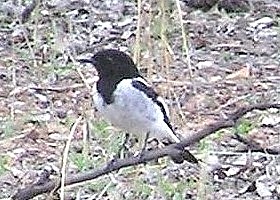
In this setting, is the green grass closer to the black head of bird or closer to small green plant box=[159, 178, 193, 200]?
small green plant box=[159, 178, 193, 200]

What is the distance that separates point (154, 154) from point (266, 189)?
62.6 inches

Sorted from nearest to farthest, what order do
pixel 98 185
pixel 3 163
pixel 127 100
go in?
1. pixel 127 100
2. pixel 98 185
3. pixel 3 163

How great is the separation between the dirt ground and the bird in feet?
0.16

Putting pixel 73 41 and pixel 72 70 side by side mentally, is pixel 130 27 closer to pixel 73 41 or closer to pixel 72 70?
pixel 73 41

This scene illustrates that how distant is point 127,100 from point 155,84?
79 centimetres

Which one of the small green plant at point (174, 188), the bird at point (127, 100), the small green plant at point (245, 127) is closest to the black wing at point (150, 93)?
the bird at point (127, 100)

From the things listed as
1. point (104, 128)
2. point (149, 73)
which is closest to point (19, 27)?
point (104, 128)

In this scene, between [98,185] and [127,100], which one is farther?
[98,185]

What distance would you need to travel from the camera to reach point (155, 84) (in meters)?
3.72

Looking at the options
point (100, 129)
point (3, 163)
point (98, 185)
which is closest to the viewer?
point (98, 185)

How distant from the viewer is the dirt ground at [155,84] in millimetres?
3324

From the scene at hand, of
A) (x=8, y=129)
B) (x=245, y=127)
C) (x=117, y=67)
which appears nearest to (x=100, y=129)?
(x=8, y=129)

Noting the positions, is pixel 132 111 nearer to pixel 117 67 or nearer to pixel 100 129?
pixel 117 67

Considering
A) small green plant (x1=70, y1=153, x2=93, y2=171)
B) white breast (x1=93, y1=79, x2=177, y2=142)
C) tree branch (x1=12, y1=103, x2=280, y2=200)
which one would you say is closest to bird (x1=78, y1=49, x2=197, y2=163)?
white breast (x1=93, y1=79, x2=177, y2=142)
